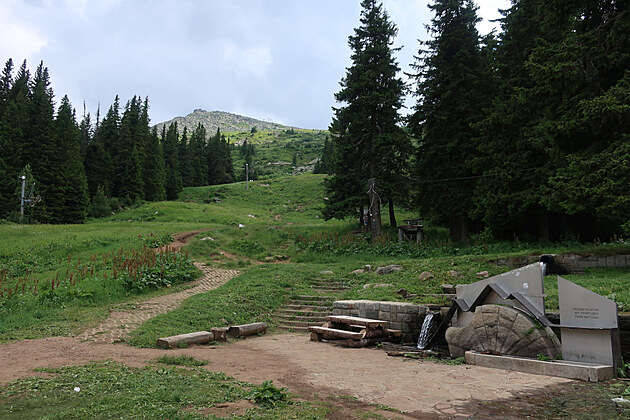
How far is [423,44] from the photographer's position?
24.0 meters

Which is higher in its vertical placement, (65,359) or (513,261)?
(513,261)

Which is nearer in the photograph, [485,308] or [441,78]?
[485,308]

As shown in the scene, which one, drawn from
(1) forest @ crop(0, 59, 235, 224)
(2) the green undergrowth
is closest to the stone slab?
(2) the green undergrowth

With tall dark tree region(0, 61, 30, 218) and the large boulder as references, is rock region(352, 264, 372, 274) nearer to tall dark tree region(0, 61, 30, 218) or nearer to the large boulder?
the large boulder

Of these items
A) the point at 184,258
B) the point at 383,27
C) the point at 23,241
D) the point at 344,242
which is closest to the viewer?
the point at 184,258

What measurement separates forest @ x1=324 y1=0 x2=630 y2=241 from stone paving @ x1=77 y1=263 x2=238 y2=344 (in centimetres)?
1177

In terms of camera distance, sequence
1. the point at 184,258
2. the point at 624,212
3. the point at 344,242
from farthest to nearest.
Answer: the point at 344,242 < the point at 184,258 < the point at 624,212

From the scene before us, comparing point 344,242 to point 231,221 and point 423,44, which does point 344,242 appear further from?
point 231,221

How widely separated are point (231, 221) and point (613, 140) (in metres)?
32.2

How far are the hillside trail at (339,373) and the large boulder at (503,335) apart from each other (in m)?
0.78

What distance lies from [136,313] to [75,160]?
3919cm

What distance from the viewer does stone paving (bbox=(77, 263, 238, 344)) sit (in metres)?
9.51

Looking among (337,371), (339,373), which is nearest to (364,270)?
(337,371)

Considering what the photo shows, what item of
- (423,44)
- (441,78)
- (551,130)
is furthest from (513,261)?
(423,44)
